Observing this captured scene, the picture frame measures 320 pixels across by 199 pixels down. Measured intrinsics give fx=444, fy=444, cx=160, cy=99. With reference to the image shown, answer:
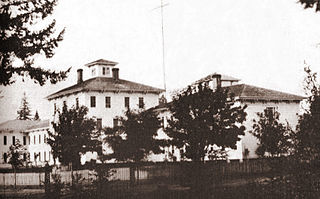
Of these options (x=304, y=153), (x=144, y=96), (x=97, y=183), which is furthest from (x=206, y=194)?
(x=144, y=96)

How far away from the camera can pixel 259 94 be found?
1195 inches

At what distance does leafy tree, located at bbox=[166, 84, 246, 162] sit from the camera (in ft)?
49.9

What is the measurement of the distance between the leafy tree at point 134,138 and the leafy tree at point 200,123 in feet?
12.6

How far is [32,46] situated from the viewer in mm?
10805

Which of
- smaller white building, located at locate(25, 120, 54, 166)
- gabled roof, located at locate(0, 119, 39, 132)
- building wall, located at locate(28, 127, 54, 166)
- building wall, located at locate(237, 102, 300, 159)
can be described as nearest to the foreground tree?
building wall, located at locate(237, 102, 300, 159)

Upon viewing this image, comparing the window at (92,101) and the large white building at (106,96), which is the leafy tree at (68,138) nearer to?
the large white building at (106,96)

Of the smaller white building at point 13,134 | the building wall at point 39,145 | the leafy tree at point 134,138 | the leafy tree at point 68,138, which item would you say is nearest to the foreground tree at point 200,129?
the leafy tree at point 68,138

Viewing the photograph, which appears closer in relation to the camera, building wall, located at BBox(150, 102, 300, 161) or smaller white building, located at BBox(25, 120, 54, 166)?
building wall, located at BBox(150, 102, 300, 161)

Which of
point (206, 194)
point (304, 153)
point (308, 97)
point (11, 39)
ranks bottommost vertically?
point (206, 194)

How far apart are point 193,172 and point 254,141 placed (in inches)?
659

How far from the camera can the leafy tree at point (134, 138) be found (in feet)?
66.8

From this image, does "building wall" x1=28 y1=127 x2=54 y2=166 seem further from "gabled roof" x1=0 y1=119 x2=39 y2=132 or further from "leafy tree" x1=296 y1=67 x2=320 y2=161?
"leafy tree" x1=296 y1=67 x2=320 y2=161

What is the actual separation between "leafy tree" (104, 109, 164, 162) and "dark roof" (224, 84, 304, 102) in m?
9.66

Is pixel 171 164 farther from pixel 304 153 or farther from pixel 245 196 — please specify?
pixel 304 153
